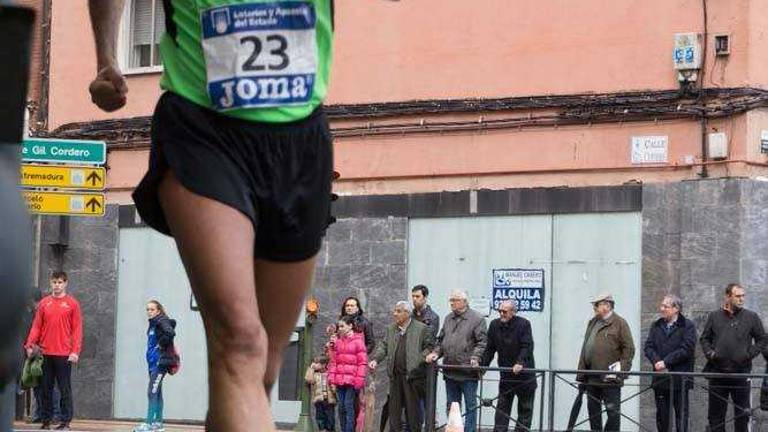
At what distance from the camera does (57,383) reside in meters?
24.9

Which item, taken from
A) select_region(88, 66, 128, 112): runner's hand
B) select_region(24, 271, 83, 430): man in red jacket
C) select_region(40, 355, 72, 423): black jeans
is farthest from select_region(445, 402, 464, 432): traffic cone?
select_region(88, 66, 128, 112): runner's hand

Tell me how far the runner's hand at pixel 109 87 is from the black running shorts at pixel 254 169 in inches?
10.5

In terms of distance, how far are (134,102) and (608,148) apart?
27.4 ft

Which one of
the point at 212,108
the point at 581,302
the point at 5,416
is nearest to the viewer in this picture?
the point at 5,416

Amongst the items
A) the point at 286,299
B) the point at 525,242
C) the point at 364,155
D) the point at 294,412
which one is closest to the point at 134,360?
the point at 294,412

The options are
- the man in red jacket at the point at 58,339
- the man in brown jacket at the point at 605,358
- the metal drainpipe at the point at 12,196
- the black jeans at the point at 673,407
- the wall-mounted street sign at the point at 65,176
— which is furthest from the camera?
the man in red jacket at the point at 58,339

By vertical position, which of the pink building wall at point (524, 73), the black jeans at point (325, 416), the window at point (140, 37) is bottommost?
the black jeans at point (325, 416)

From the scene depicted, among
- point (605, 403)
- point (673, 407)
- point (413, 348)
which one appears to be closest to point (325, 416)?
point (413, 348)

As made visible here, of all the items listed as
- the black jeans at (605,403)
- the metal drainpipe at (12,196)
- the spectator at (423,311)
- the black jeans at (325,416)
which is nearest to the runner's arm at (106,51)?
the metal drainpipe at (12,196)

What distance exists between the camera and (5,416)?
3.72m

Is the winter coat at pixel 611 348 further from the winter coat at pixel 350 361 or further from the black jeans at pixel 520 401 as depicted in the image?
the winter coat at pixel 350 361

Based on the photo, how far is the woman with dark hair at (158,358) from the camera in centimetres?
2377

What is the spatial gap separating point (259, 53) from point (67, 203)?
18126 mm

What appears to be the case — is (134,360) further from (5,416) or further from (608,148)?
(5,416)
